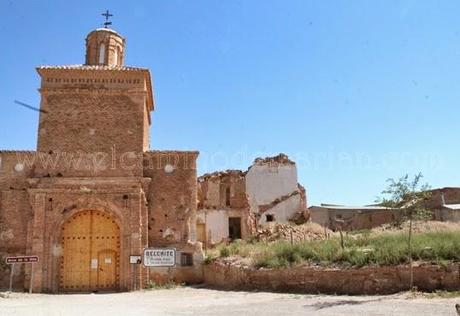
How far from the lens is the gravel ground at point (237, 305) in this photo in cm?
1101

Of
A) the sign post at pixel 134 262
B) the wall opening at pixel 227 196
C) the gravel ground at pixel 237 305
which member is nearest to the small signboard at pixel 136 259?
the sign post at pixel 134 262

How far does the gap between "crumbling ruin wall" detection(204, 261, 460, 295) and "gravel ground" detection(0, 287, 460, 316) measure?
80 centimetres

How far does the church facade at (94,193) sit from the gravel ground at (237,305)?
11.1 ft

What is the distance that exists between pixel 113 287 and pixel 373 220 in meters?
24.8

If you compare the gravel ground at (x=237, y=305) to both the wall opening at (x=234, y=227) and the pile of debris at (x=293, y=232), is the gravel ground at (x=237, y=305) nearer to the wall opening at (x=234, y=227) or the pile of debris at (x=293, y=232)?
the pile of debris at (x=293, y=232)

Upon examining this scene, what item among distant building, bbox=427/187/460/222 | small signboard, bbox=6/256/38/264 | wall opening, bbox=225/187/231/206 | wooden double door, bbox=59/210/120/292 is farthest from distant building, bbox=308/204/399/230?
small signboard, bbox=6/256/38/264

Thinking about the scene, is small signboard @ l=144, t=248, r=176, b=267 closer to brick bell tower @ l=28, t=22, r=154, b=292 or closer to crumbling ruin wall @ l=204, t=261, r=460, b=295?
crumbling ruin wall @ l=204, t=261, r=460, b=295

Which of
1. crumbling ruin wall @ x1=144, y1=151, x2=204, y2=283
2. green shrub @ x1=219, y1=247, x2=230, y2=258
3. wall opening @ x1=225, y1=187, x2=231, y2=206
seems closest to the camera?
green shrub @ x1=219, y1=247, x2=230, y2=258

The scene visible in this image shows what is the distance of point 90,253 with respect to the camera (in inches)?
766

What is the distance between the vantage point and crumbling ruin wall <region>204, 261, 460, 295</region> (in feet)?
44.4

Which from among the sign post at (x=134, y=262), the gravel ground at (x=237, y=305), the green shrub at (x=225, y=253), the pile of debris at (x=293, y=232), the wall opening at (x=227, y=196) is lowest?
the gravel ground at (x=237, y=305)

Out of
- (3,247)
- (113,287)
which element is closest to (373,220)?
(113,287)

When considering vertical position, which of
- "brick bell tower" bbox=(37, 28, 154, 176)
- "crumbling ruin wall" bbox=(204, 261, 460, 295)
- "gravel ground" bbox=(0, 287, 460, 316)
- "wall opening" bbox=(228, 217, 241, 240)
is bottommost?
"gravel ground" bbox=(0, 287, 460, 316)

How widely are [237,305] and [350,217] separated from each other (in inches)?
1155
